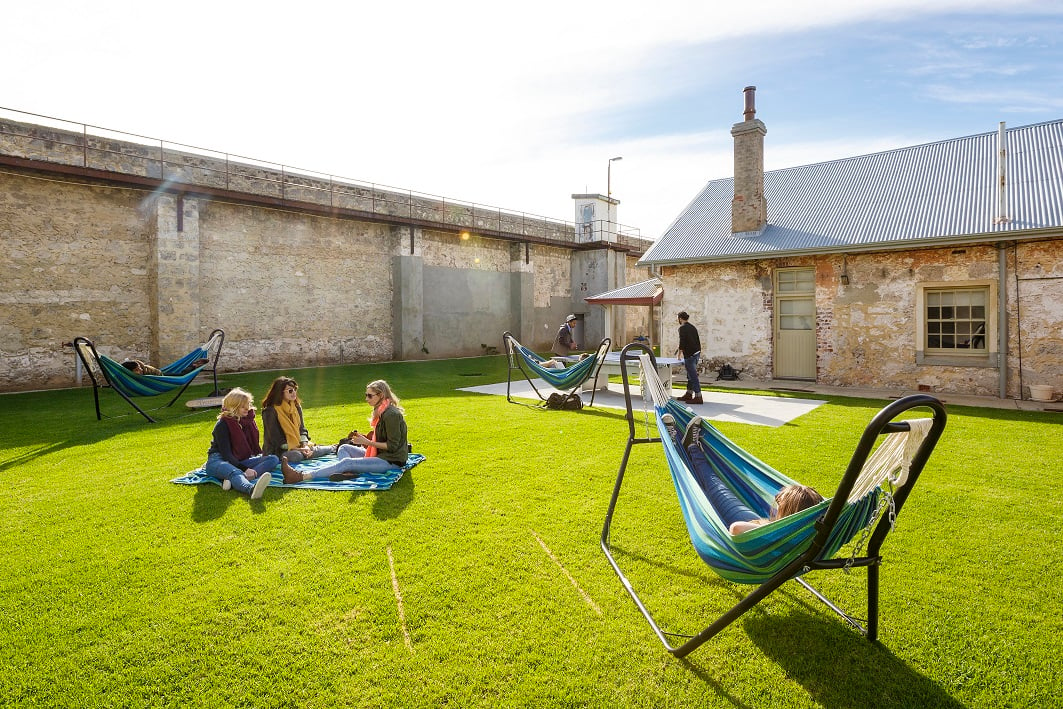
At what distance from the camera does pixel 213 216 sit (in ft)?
45.4

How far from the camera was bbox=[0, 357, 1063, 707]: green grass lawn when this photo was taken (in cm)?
219

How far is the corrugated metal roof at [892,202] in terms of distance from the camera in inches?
376

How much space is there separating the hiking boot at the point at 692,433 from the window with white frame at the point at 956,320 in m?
9.06

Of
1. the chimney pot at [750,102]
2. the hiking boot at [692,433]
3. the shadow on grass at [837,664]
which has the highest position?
the chimney pot at [750,102]

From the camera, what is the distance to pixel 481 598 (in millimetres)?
2834

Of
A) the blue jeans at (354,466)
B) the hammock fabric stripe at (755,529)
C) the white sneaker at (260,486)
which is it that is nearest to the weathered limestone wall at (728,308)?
the blue jeans at (354,466)

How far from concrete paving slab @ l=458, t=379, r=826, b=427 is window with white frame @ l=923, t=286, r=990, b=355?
2.91 metres

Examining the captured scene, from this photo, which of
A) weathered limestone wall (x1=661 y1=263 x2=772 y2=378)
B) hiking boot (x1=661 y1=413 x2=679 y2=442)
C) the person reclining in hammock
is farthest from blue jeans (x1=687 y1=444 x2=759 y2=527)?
weathered limestone wall (x1=661 y1=263 x2=772 y2=378)

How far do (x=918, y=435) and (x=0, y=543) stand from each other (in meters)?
5.14

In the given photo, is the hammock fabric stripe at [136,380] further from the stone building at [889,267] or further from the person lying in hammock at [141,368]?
the stone building at [889,267]

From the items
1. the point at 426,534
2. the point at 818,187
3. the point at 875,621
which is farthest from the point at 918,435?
the point at 818,187

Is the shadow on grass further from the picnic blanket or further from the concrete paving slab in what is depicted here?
the concrete paving slab

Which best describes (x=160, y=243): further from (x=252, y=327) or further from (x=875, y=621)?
(x=875, y=621)

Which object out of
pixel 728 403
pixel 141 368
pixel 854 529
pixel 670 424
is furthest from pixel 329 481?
pixel 728 403
